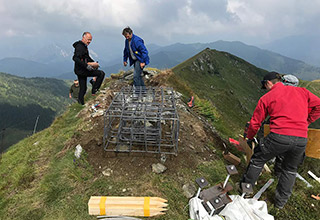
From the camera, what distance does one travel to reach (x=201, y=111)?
9766mm

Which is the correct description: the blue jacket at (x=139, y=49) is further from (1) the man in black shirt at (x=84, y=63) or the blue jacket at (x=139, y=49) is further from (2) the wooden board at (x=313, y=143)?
(2) the wooden board at (x=313, y=143)

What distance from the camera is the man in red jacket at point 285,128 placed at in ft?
11.2

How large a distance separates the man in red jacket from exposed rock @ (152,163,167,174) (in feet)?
7.37

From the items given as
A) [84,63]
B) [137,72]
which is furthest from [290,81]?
[84,63]

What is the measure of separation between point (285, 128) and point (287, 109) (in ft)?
1.36

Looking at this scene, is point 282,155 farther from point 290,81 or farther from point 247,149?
point 290,81

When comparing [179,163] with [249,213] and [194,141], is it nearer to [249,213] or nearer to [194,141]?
[194,141]

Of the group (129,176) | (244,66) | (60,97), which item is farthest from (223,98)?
(60,97)

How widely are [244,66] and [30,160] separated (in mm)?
100077

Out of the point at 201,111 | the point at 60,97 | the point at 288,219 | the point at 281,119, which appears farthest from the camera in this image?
the point at 60,97

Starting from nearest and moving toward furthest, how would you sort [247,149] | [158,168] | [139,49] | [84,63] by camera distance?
[158,168] → [247,149] → [84,63] → [139,49]

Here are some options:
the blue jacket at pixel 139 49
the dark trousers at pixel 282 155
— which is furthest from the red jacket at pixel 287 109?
the blue jacket at pixel 139 49

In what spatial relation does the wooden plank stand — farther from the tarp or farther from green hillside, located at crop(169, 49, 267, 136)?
green hillside, located at crop(169, 49, 267, 136)

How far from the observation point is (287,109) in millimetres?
3473
